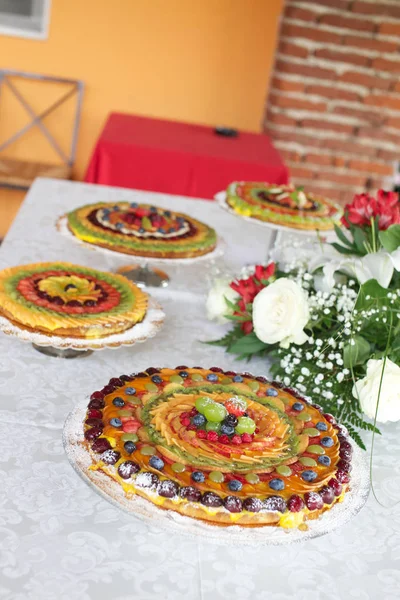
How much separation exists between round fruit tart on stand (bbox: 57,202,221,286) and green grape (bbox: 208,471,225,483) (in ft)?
2.59

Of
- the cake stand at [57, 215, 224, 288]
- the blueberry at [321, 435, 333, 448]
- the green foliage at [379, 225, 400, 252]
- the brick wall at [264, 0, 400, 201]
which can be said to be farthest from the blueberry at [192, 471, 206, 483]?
the brick wall at [264, 0, 400, 201]

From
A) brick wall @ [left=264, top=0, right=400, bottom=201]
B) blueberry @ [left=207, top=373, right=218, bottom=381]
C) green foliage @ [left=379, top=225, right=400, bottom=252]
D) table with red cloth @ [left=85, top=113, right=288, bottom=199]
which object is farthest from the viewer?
brick wall @ [left=264, top=0, right=400, bottom=201]

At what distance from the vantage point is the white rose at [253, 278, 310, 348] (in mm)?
1290

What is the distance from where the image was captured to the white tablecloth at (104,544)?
831 mm

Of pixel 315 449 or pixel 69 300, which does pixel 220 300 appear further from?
pixel 315 449

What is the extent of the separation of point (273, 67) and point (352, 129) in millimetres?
539

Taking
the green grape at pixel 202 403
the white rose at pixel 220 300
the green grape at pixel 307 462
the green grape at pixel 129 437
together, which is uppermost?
the green grape at pixel 202 403

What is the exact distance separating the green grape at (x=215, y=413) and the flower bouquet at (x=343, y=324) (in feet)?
0.92

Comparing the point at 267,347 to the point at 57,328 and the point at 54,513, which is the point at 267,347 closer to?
the point at 57,328

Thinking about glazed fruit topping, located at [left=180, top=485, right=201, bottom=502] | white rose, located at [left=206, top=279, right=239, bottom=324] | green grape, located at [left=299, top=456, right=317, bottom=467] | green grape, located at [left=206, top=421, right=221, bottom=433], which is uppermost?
green grape, located at [left=206, top=421, right=221, bottom=433]

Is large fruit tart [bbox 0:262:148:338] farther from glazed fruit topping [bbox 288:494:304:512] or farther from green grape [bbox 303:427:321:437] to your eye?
glazed fruit topping [bbox 288:494:304:512]

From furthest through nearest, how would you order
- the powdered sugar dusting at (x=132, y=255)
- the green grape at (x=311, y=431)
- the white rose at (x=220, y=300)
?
the powdered sugar dusting at (x=132, y=255)
the white rose at (x=220, y=300)
the green grape at (x=311, y=431)

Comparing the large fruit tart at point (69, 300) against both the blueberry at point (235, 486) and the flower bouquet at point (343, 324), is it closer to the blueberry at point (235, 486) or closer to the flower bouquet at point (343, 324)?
the flower bouquet at point (343, 324)

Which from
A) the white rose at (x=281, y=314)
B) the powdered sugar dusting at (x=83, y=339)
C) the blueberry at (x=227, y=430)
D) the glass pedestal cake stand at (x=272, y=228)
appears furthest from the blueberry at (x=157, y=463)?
the glass pedestal cake stand at (x=272, y=228)
